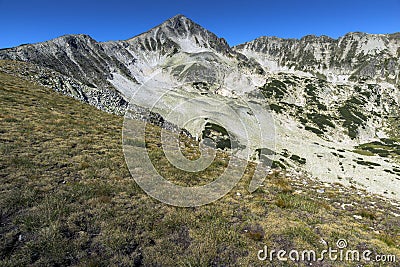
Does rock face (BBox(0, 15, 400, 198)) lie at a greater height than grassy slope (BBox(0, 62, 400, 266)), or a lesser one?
greater

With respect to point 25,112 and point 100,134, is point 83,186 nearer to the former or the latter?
point 100,134

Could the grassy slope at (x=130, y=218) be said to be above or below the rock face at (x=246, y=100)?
below

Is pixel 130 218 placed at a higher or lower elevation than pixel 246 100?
lower

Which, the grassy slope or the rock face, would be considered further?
the rock face

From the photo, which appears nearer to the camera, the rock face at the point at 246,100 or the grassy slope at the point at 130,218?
the grassy slope at the point at 130,218

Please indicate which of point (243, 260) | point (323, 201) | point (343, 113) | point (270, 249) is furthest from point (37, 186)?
point (343, 113)

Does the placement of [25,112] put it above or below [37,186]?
above

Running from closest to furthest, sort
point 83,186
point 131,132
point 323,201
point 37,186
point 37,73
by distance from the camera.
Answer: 1. point 37,186
2. point 83,186
3. point 323,201
4. point 131,132
5. point 37,73

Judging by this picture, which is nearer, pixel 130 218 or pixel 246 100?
pixel 130 218
